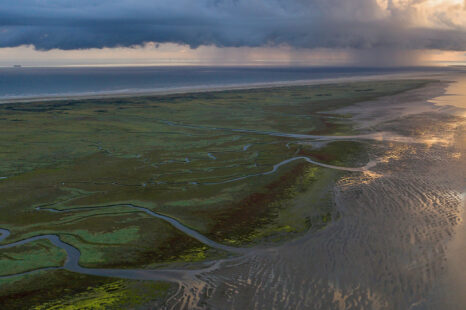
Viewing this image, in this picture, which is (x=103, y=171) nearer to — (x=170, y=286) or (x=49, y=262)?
(x=49, y=262)

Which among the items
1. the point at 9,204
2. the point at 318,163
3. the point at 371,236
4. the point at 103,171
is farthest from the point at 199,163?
the point at 371,236

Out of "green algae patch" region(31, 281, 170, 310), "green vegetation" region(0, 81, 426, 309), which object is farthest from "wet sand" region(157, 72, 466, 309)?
"green vegetation" region(0, 81, 426, 309)

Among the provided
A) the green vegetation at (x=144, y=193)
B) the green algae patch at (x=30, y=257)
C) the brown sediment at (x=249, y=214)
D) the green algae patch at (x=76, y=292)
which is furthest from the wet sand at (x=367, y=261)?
the green algae patch at (x=30, y=257)

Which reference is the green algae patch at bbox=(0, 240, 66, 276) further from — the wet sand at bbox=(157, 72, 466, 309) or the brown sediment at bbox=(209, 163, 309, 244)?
the brown sediment at bbox=(209, 163, 309, 244)

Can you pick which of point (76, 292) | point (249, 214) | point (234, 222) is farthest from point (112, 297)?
point (249, 214)

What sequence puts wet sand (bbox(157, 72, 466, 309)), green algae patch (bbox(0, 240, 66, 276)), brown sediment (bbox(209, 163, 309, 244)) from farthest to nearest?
brown sediment (bbox(209, 163, 309, 244)) → green algae patch (bbox(0, 240, 66, 276)) → wet sand (bbox(157, 72, 466, 309))

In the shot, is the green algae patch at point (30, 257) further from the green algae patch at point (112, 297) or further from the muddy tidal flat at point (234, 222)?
the green algae patch at point (112, 297)

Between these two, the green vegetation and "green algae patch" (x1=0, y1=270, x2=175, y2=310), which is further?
the green vegetation
